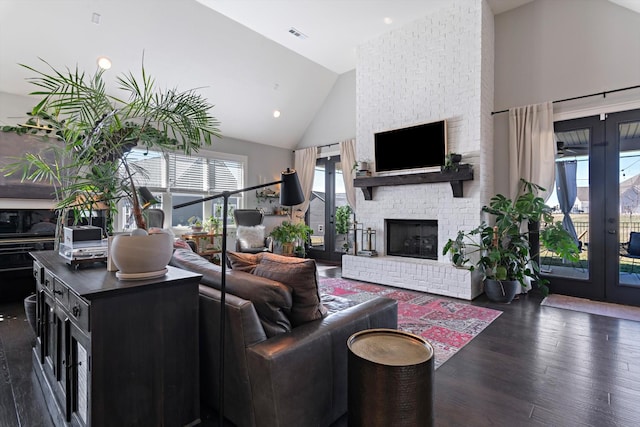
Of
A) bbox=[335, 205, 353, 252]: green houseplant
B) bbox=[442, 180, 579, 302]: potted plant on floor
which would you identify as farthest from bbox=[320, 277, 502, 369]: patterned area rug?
bbox=[335, 205, 353, 252]: green houseplant

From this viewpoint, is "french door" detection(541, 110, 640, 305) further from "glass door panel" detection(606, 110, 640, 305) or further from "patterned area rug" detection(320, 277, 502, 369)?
"patterned area rug" detection(320, 277, 502, 369)

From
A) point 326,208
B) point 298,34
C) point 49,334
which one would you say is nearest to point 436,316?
point 49,334

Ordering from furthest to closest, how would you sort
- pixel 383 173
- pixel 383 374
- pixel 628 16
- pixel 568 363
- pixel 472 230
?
pixel 383 173 → pixel 472 230 → pixel 628 16 → pixel 568 363 → pixel 383 374

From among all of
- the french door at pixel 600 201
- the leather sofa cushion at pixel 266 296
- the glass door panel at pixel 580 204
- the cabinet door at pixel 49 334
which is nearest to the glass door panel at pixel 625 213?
the french door at pixel 600 201

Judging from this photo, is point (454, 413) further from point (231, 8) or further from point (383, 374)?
point (231, 8)

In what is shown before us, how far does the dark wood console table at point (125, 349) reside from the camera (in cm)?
133

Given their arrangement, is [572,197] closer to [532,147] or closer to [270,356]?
[532,147]

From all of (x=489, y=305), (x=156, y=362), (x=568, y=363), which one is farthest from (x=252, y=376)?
(x=489, y=305)

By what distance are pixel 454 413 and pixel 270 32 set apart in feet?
17.6

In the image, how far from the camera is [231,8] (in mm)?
4434

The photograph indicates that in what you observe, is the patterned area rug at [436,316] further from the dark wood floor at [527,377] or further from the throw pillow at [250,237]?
the throw pillow at [250,237]

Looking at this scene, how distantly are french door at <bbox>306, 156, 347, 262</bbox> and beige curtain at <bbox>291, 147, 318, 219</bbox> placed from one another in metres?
0.15

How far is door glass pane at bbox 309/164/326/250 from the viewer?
7.25 m

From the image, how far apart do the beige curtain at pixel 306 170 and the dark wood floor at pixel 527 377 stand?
15.6ft
